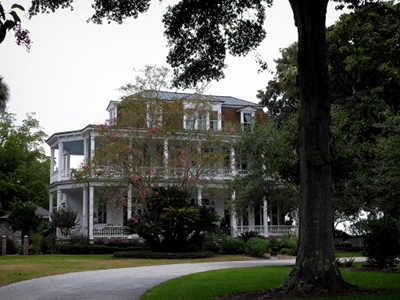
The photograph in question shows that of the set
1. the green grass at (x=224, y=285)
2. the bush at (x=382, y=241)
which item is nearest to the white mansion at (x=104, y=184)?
the bush at (x=382, y=241)

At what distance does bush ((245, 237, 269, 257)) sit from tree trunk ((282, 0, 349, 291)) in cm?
1544

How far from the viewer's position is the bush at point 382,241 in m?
16.9

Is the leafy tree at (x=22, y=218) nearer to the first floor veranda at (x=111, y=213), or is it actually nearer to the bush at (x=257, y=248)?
the first floor veranda at (x=111, y=213)

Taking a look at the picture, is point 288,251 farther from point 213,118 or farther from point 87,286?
point 87,286

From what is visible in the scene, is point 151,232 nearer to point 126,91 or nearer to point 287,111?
point 126,91

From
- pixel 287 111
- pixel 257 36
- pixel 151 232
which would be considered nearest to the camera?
pixel 257 36

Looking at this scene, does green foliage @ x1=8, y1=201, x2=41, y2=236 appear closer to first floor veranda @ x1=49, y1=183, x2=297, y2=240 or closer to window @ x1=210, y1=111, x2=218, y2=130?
first floor veranda @ x1=49, y1=183, x2=297, y2=240

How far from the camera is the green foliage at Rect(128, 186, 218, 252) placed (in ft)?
82.8

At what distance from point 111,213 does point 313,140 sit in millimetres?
27190

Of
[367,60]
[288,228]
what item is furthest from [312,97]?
[288,228]

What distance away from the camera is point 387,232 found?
1705 centimetres

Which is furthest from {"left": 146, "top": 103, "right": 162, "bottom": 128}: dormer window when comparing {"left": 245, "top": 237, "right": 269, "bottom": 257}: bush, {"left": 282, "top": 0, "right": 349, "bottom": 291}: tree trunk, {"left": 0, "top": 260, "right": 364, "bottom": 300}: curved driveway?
{"left": 282, "top": 0, "right": 349, "bottom": 291}: tree trunk

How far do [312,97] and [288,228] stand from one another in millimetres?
28308

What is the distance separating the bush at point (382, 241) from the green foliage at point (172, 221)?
394 inches
